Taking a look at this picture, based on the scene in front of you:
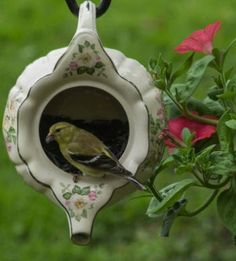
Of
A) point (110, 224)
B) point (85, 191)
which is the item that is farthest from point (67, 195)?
point (110, 224)

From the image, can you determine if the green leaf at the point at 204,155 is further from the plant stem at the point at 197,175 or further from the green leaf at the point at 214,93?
the green leaf at the point at 214,93

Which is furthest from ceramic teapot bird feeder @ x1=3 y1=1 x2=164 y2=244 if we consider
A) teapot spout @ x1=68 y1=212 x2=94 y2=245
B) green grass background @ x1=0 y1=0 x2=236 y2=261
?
green grass background @ x1=0 y1=0 x2=236 y2=261

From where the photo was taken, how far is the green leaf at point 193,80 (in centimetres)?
175

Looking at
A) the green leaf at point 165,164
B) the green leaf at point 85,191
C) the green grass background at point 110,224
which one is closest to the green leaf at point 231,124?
the green leaf at point 165,164

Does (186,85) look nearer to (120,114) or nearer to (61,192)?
(120,114)

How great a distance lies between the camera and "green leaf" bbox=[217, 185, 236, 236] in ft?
5.53

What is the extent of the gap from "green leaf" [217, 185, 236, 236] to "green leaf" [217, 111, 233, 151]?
9 centimetres

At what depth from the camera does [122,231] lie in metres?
3.72

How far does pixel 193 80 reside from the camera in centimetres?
176

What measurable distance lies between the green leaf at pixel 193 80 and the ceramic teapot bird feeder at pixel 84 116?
10 centimetres

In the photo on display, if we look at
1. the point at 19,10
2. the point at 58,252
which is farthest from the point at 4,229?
the point at 19,10

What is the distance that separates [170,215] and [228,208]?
12 cm

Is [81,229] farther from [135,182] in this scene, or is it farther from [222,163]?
[222,163]

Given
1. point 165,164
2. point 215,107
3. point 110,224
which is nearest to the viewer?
point 165,164
